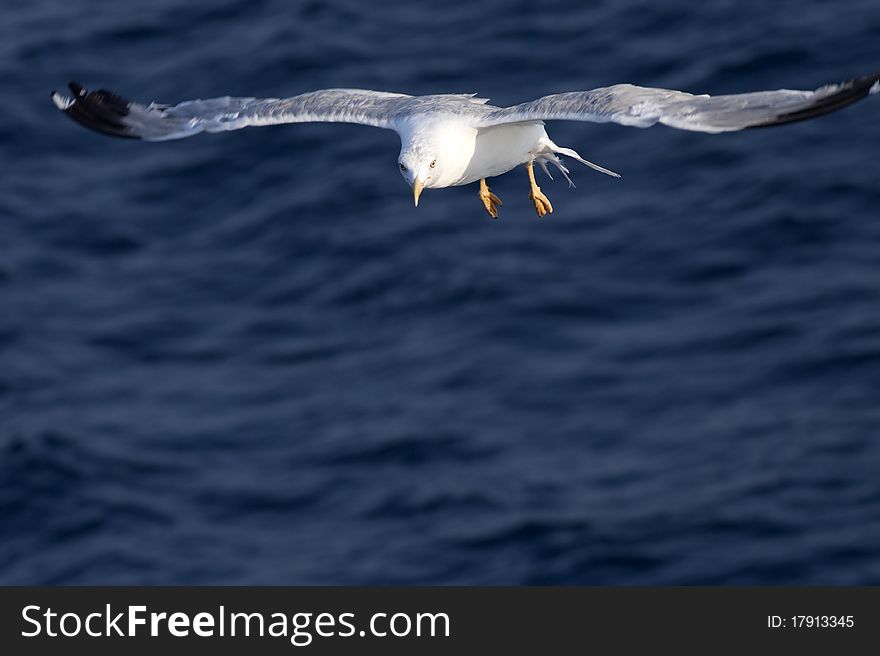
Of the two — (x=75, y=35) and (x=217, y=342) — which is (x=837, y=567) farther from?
(x=75, y=35)

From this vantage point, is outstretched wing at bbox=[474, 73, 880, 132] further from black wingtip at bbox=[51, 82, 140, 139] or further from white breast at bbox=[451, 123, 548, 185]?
black wingtip at bbox=[51, 82, 140, 139]

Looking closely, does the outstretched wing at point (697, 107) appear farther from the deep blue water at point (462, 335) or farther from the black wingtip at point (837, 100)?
the deep blue water at point (462, 335)

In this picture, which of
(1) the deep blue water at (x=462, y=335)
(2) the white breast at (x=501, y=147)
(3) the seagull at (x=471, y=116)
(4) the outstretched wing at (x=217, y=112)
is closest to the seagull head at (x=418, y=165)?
(3) the seagull at (x=471, y=116)

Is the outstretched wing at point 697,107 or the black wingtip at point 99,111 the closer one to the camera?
the outstretched wing at point 697,107

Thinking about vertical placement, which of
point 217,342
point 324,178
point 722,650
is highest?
point 324,178

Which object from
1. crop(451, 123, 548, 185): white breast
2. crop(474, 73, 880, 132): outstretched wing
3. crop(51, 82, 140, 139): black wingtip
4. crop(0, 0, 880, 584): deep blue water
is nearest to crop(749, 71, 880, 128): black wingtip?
crop(474, 73, 880, 132): outstretched wing

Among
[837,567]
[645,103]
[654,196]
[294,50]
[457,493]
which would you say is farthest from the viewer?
[294,50]

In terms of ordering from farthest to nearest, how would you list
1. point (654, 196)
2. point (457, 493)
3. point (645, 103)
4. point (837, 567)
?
point (654, 196) → point (457, 493) → point (837, 567) → point (645, 103)

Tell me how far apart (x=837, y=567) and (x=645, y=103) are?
1178 centimetres

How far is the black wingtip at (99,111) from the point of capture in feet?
57.1

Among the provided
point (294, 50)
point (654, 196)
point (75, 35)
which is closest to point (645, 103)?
point (654, 196)

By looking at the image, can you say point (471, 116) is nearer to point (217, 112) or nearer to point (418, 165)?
point (418, 165)

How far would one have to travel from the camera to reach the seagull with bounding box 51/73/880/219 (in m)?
14.3

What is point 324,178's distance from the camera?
2984cm
